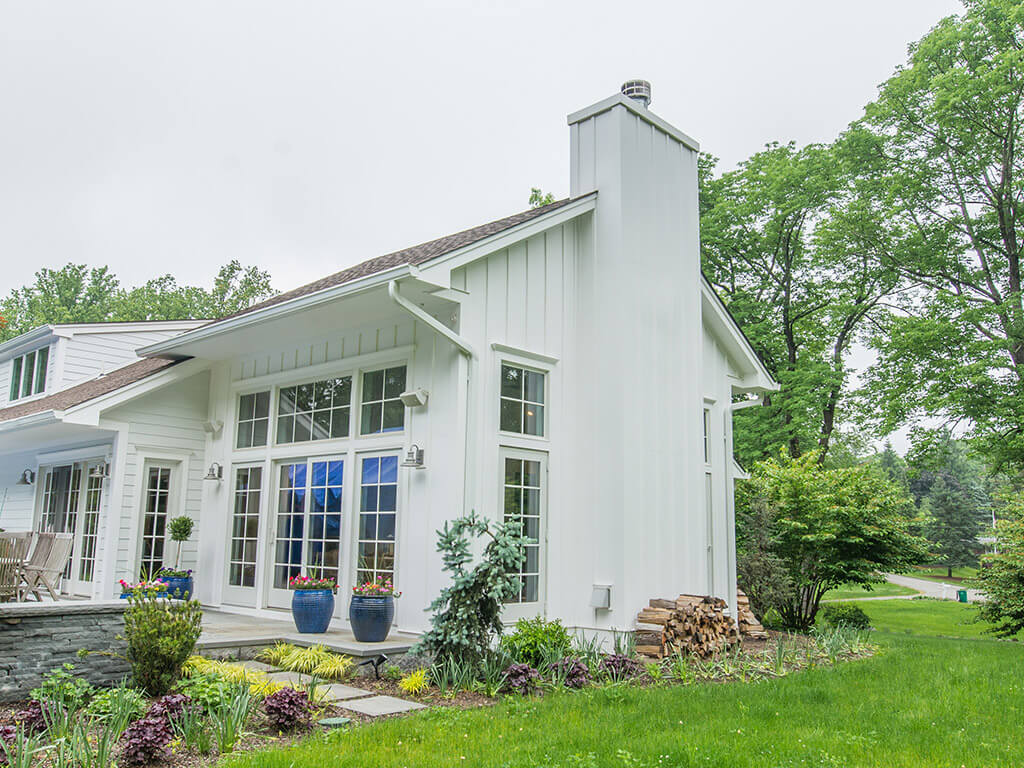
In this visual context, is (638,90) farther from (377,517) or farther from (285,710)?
(285,710)

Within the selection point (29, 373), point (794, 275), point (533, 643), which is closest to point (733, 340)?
point (533, 643)

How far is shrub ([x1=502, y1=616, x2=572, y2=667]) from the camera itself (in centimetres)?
667

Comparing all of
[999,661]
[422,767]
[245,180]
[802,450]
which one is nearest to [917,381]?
[802,450]

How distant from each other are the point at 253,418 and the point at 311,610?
3332 millimetres

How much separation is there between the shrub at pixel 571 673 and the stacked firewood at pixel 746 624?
4184 mm

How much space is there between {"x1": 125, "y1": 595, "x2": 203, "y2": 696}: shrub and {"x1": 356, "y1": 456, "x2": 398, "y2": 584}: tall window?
2.44m

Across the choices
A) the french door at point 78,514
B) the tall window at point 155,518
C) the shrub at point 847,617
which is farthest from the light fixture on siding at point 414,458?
the shrub at point 847,617

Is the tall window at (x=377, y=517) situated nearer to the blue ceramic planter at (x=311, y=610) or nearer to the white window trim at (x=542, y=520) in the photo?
the blue ceramic planter at (x=311, y=610)

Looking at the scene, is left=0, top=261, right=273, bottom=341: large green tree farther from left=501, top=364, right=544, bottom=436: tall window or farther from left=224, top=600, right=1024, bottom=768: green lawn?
left=224, top=600, right=1024, bottom=768: green lawn

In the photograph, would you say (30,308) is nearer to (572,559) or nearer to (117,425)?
(117,425)

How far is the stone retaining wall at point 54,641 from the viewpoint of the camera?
540 cm

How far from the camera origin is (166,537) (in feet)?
34.0

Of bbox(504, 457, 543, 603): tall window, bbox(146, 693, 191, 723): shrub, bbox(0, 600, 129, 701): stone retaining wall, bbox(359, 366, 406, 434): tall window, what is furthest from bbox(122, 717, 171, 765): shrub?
bbox(359, 366, 406, 434): tall window

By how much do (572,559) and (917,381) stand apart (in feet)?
38.3
